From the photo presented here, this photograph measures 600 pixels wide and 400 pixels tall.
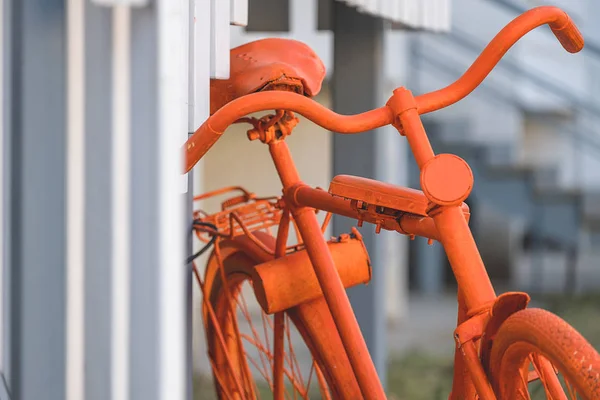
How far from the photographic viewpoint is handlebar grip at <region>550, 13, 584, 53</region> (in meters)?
1.66

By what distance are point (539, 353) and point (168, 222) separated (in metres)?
0.60

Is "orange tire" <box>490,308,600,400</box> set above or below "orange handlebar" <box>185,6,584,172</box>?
below

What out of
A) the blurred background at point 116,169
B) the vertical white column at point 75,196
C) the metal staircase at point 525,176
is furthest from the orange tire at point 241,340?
the metal staircase at point 525,176

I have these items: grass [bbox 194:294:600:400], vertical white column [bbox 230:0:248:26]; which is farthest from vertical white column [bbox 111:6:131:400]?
grass [bbox 194:294:600:400]

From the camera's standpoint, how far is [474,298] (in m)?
1.41

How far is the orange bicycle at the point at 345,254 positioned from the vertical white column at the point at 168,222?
1.82ft

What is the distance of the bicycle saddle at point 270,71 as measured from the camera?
1.84 m

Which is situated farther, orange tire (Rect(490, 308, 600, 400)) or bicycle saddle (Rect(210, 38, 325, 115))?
bicycle saddle (Rect(210, 38, 325, 115))

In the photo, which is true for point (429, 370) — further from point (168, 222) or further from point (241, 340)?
point (168, 222)

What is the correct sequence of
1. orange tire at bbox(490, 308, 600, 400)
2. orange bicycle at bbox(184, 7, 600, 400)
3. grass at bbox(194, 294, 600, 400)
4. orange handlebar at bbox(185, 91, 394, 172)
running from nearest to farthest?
orange tire at bbox(490, 308, 600, 400)
orange bicycle at bbox(184, 7, 600, 400)
orange handlebar at bbox(185, 91, 394, 172)
grass at bbox(194, 294, 600, 400)

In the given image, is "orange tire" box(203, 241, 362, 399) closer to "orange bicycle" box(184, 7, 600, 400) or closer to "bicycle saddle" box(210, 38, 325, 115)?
"orange bicycle" box(184, 7, 600, 400)

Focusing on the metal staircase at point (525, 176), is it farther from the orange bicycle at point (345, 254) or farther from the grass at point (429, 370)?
the orange bicycle at point (345, 254)

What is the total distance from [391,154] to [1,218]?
6.52m

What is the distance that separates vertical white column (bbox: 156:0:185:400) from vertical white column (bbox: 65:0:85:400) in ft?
0.31
